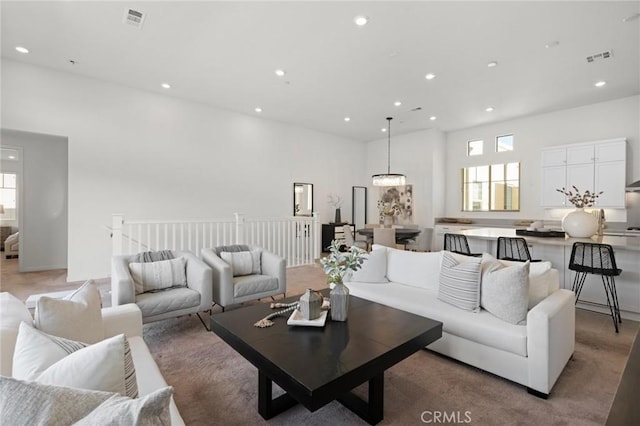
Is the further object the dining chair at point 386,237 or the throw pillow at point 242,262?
the dining chair at point 386,237

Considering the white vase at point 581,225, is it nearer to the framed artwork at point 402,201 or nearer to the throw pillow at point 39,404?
the framed artwork at point 402,201

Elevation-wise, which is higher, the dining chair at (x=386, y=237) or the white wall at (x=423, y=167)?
the white wall at (x=423, y=167)

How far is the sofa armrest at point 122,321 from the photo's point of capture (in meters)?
2.00

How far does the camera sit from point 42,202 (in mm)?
5977

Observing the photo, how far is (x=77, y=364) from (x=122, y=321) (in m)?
1.29

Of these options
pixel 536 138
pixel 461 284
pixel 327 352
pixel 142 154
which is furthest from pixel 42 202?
pixel 536 138

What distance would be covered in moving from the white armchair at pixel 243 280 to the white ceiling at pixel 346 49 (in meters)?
A: 2.83

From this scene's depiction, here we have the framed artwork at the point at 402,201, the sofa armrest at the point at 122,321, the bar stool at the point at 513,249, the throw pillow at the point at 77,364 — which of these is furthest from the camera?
the framed artwork at the point at 402,201

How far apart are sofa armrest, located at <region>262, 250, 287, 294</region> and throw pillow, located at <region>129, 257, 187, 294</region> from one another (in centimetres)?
102

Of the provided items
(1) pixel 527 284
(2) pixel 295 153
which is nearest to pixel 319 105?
(2) pixel 295 153

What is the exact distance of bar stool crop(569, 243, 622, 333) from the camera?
3.25 m

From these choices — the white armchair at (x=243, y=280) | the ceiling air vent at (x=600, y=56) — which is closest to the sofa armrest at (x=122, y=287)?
the white armchair at (x=243, y=280)
